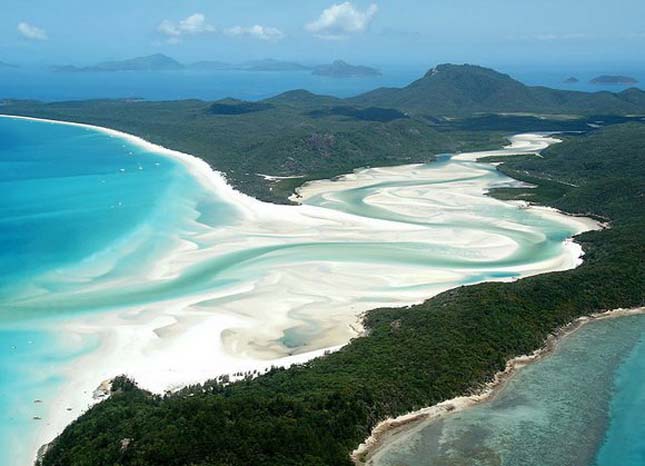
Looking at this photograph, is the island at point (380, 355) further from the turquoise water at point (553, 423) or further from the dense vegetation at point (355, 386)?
the turquoise water at point (553, 423)

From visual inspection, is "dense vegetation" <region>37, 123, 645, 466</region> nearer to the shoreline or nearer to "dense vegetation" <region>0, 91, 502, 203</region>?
the shoreline

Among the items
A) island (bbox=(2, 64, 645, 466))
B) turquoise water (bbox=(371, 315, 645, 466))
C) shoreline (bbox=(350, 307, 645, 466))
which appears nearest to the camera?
island (bbox=(2, 64, 645, 466))

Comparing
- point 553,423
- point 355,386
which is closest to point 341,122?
point 355,386

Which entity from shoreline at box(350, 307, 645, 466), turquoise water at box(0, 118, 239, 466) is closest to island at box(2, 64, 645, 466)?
shoreline at box(350, 307, 645, 466)

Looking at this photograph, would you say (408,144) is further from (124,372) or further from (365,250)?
(124,372)

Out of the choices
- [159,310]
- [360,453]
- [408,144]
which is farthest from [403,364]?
[408,144]

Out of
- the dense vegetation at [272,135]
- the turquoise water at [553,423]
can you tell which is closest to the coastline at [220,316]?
the dense vegetation at [272,135]
